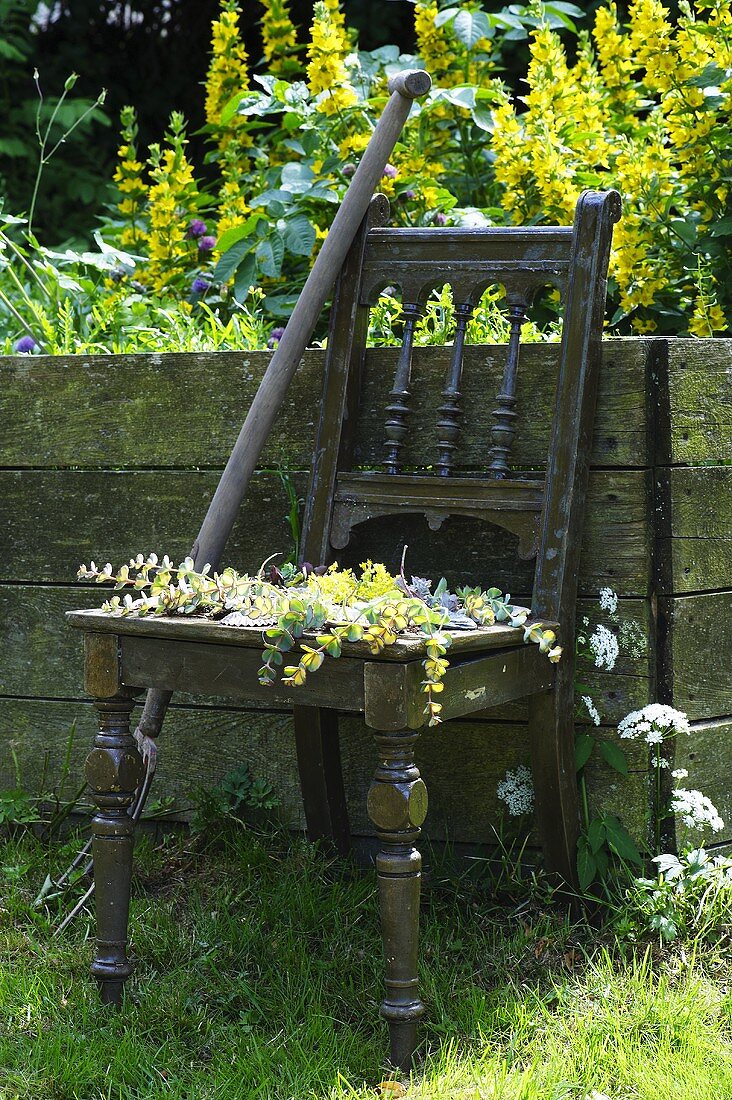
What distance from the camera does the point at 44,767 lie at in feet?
8.61

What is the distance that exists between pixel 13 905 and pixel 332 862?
0.60 meters

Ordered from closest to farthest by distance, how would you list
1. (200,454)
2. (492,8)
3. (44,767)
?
(200,454) < (44,767) < (492,8)

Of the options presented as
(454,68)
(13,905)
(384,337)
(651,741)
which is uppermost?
(454,68)

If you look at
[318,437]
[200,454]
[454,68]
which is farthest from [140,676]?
[454,68]

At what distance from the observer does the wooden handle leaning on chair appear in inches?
79.9

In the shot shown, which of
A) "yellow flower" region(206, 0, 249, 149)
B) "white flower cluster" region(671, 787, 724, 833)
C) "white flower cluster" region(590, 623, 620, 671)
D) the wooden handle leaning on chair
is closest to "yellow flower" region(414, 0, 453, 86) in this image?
"yellow flower" region(206, 0, 249, 149)

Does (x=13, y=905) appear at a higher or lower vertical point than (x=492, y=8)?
lower

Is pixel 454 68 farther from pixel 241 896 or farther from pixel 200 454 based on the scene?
pixel 241 896

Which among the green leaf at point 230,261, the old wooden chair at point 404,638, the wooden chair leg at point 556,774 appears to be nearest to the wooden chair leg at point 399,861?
the old wooden chair at point 404,638

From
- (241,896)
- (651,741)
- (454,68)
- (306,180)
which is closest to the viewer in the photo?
(651,741)

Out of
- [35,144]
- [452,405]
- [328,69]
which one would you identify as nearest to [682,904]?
[452,405]

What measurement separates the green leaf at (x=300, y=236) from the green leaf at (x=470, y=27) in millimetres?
696

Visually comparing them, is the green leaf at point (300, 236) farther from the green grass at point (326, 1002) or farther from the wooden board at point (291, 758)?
the green grass at point (326, 1002)

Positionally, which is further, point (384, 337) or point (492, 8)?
point (492, 8)
